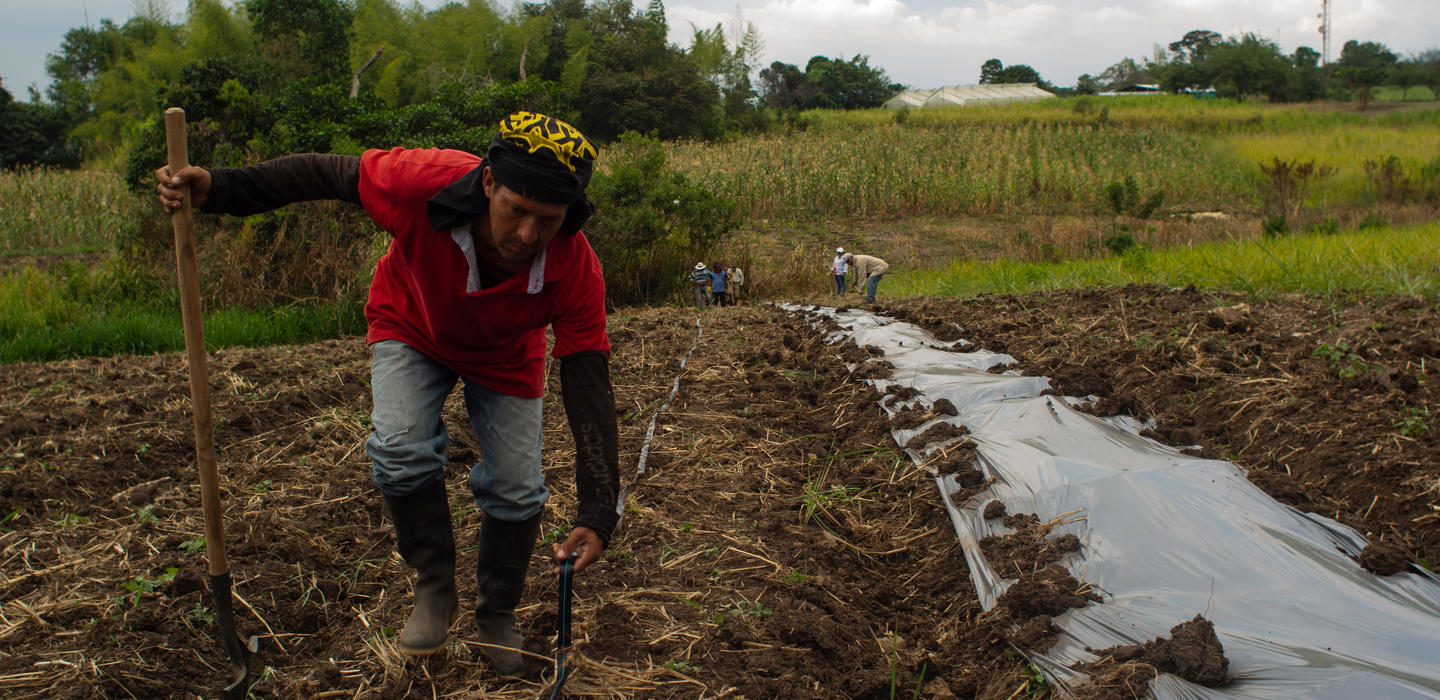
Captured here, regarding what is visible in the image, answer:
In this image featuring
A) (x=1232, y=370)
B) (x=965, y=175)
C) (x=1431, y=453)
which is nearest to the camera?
(x=1431, y=453)

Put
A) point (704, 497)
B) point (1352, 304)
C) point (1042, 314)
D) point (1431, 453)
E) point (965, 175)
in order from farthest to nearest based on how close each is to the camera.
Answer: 1. point (965, 175)
2. point (1042, 314)
3. point (1352, 304)
4. point (704, 497)
5. point (1431, 453)

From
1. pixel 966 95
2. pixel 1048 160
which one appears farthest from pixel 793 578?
pixel 966 95

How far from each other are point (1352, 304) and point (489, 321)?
18.8 ft

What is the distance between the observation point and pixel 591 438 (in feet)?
7.01

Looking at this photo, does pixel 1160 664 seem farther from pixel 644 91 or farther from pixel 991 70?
pixel 991 70

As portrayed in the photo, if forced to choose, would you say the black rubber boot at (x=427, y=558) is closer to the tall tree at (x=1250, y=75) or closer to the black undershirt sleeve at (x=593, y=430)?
the black undershirt sleeve at (x=593, y=430)

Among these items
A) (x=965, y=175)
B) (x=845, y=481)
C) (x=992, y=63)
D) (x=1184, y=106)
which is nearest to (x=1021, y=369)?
(x=845, y=481)

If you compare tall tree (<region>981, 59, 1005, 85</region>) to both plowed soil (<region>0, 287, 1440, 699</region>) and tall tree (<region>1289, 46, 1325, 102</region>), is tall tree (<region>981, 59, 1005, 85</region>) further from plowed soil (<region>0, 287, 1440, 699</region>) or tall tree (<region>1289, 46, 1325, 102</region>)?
plowed soil (<region>0, 287, 1440, 699</region>)

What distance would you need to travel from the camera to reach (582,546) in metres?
2.04

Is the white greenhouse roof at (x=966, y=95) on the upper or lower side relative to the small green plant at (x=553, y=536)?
upper

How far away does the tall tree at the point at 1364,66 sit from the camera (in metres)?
37.7

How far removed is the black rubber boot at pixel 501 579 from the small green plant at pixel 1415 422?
10.7 feet

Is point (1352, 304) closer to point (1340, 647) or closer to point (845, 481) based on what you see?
point (845, 481)

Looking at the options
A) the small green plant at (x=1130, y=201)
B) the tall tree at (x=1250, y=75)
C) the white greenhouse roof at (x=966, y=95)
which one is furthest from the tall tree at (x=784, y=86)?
the small green plant at (x=1130, y=201)
